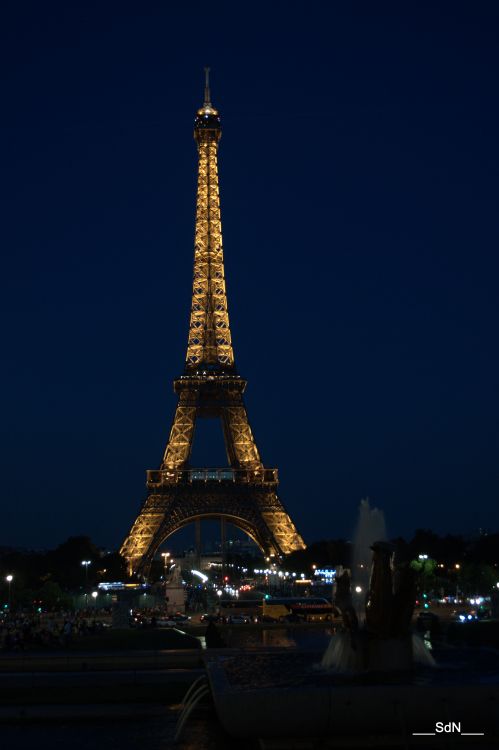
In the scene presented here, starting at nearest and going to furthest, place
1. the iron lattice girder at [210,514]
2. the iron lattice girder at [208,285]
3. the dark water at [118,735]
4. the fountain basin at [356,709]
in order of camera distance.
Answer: the fountain basin at [356,709], the dark water at [118,735], the iron lattice girder at [210,514], the iron lattice girder at [208,285]

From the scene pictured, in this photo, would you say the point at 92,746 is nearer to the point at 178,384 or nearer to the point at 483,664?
the point at 483,664

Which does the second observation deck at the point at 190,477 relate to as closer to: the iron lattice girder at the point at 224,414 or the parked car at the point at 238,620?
the iron lattice girder at the point at 224,414

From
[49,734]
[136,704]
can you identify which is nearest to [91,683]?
[136,704]

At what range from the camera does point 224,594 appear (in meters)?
102

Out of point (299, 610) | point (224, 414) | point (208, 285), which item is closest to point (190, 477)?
point (224, 414)

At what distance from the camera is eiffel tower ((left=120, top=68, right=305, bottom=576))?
93562mm

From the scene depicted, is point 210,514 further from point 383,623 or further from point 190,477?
point 383,623

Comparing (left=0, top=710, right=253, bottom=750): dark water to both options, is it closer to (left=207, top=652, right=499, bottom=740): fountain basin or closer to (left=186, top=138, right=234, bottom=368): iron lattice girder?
(left=207, top=652, right=499, bottom=740): fountain basin

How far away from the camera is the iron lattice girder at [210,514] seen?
92188 mm

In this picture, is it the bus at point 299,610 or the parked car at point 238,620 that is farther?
the bus at point 299,610

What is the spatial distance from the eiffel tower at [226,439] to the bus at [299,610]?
34109mm

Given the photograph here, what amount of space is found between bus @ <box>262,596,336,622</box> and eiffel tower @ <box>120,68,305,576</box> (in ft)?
112

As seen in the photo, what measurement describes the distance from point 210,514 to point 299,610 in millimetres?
42504

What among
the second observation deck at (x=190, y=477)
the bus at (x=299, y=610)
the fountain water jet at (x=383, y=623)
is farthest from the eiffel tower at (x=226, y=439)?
the fountain water jet at (x=383, y=623)
